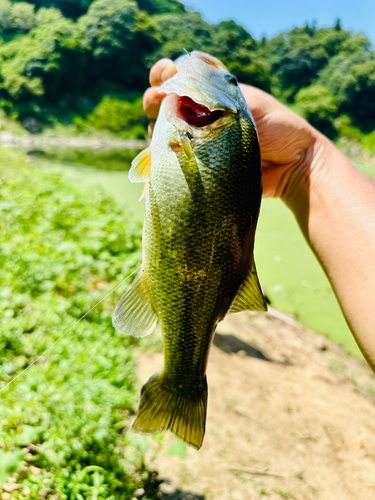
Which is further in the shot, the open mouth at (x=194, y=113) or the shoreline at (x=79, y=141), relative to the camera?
the shoreline at (x=79, y=141)

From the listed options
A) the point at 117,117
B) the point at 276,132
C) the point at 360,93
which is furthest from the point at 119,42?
the point at 276,132

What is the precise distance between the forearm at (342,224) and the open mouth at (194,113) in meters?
0.91

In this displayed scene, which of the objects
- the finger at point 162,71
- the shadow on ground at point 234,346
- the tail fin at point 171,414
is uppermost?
the finger at point 162,71

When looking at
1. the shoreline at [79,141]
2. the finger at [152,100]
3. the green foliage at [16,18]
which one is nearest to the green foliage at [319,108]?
the shoreline at [79,141]

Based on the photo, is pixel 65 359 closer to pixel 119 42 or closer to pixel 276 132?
pixel 276 132

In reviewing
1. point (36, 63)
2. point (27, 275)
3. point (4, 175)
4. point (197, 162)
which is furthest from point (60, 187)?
point (36, 63)

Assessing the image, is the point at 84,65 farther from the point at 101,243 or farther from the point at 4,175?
the point at 101,243

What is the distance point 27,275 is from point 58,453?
190cm

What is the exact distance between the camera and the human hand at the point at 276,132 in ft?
6.00

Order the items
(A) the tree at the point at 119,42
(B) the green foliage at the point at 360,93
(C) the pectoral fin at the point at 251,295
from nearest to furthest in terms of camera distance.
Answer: (C) the pectoral fin at the point at 251,295 → (A) the tree at the point at 119,42 → (B) the green foliage at the point at 360,93

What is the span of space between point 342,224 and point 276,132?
2.06 feet

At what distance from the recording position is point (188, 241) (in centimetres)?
107

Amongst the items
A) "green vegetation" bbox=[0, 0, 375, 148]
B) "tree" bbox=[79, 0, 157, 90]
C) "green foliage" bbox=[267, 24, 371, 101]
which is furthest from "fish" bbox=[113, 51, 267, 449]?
"green foliage" bbox=[267, 24, 371, 101]

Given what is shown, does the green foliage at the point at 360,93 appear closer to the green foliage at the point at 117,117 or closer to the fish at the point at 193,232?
the green foliage at the point at 117,117
